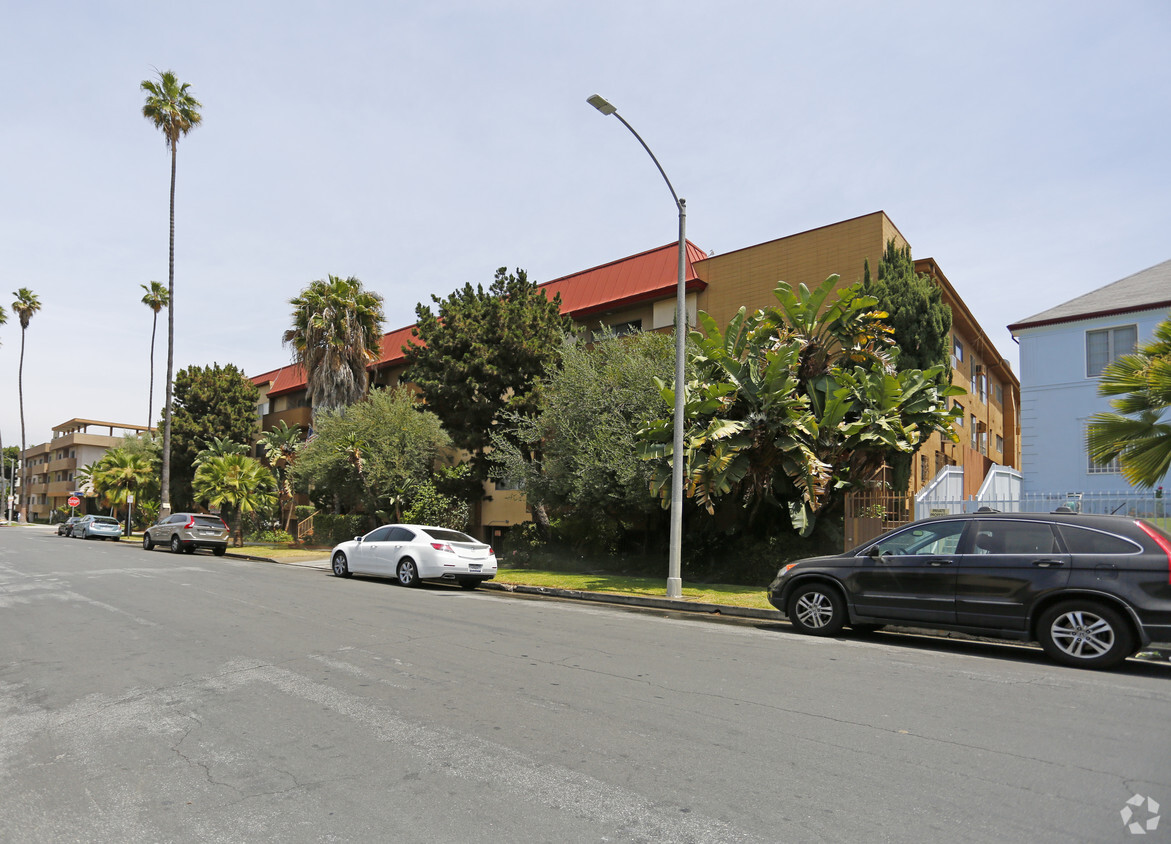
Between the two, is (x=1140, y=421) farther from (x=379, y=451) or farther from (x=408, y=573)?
(x=379, y=451)

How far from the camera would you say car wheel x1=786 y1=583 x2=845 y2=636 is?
32.1ft

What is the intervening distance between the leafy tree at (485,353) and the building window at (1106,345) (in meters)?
16.0

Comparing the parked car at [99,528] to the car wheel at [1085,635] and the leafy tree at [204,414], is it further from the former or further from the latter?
the car wheel at [1085,635]

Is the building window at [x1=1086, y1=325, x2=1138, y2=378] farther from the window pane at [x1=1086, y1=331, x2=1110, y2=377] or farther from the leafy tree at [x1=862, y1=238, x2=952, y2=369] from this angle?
the leafy tree at [x1=862, y1=238, x2=952, y2=369]

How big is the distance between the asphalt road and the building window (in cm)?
1662

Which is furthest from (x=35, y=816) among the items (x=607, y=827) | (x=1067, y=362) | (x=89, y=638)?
(x=1067, y=362)

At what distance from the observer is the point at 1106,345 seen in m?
22.1

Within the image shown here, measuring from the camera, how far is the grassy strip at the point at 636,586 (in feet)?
44.7

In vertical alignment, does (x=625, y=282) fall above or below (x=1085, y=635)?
above

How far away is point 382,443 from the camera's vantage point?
86.9ft

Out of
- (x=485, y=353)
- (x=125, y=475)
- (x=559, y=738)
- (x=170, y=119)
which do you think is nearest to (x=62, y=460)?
(x=125, y=475)

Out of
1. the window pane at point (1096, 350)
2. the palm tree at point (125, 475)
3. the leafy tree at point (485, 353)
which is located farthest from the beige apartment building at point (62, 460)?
the window pane at point (1096, 350)

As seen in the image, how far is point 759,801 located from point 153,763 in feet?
12.2

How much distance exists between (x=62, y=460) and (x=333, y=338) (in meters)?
70.7
